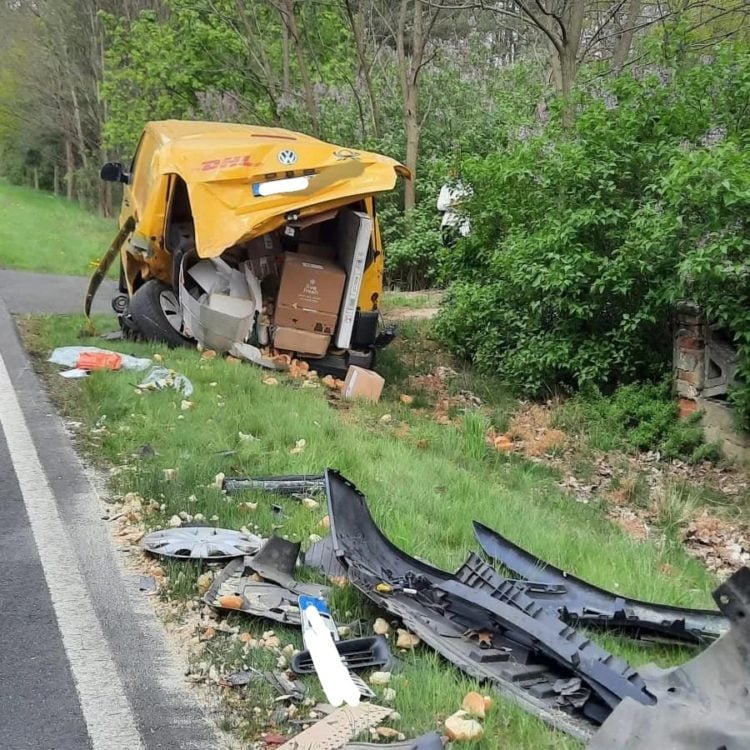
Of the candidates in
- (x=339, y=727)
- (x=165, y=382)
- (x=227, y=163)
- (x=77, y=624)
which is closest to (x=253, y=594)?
(x=77, y=624)

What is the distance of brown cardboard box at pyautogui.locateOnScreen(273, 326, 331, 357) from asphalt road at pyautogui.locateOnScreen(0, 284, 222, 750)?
147 inches

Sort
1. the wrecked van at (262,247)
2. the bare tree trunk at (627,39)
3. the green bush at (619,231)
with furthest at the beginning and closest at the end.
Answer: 1. the bare tree trunk at (627,39)
2. the wrecked van at (262,247)
3. the green bush at (619,231)

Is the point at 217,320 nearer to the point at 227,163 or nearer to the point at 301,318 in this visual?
the point at 301,318

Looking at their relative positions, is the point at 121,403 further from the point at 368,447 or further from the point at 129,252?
the point at 129,252

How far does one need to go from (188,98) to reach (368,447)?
678 inches

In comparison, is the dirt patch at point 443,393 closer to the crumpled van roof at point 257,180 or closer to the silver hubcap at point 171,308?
the crumpled van roof at point 257,180

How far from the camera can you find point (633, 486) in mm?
7477

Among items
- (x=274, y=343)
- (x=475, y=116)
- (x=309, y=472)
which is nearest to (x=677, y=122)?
(x=274, y=343)

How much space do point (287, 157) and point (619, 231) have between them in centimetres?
350

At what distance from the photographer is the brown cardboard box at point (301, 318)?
9.27m

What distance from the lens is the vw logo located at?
888 centimetres

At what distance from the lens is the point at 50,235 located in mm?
24781

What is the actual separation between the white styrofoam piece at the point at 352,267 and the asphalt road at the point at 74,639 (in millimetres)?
4103

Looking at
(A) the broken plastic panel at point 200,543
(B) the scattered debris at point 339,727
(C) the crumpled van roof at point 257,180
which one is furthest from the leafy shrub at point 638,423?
(B) the scattered debris at point 339,727
